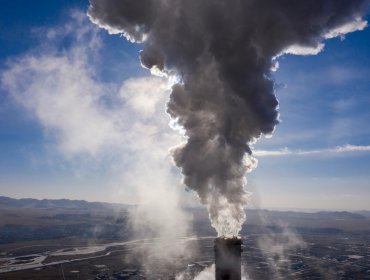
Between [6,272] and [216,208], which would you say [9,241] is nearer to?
[6,272]

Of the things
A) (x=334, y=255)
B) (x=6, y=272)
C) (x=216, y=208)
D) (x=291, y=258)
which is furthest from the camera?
(x=334, y=255)

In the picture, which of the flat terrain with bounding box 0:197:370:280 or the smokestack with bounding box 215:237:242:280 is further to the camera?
the flat terrain with bounding box 0:197:370:280

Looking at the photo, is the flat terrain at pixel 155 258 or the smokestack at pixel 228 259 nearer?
the smokestack at pixel 228 259

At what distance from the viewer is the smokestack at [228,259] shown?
21422mm

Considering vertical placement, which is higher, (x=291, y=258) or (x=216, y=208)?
(x=216, y=208)

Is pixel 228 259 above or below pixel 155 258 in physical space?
above

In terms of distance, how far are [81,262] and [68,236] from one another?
74.6 metres

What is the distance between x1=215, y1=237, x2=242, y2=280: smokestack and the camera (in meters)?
21.4

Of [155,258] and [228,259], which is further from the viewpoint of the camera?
[155,258]

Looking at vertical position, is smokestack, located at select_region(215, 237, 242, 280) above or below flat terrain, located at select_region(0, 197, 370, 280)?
above

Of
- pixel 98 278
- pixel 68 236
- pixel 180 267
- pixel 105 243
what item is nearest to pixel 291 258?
pixel 180 267

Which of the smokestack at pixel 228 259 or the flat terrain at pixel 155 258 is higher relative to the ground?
the smokestack at pixel 228 259

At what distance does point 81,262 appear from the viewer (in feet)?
345

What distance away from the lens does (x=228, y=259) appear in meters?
21.6
